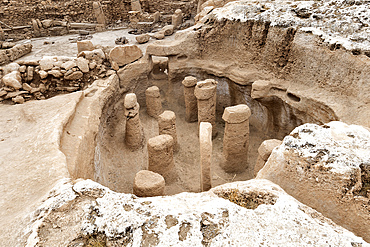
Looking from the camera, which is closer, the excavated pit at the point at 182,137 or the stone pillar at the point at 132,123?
the excavated pit at the point at 182,137

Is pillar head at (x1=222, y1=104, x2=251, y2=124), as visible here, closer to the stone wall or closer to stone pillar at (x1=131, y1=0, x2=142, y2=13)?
the stone wall

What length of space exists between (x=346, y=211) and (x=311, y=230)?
64 cm

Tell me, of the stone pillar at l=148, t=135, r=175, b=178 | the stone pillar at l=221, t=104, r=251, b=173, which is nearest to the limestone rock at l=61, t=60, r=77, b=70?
the stone pillar at l=148, t=135, r=175, b=178

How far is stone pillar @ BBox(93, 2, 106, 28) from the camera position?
46.9 feet

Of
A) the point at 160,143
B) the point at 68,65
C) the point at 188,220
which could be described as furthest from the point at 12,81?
the point at 188,220

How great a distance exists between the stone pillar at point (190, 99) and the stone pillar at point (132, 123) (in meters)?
1.50

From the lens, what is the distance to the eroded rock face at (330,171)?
7.45ft

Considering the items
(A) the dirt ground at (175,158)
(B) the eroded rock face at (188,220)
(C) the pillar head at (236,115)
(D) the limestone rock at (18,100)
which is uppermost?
(B) the eroded rock face at (188,220)

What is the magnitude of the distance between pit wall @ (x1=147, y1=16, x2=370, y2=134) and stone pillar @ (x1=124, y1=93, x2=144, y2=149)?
2131 millimetres

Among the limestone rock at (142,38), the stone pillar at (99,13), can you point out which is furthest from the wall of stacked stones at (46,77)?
the stone pillar at (99,13)

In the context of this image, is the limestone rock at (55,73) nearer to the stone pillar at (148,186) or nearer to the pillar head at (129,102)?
the pillar head at (129,102)

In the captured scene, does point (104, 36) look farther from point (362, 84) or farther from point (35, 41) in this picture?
point (362, 84)

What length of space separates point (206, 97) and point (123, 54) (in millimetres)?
2778

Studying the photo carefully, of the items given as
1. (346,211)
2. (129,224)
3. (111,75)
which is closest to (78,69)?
(111,75)
